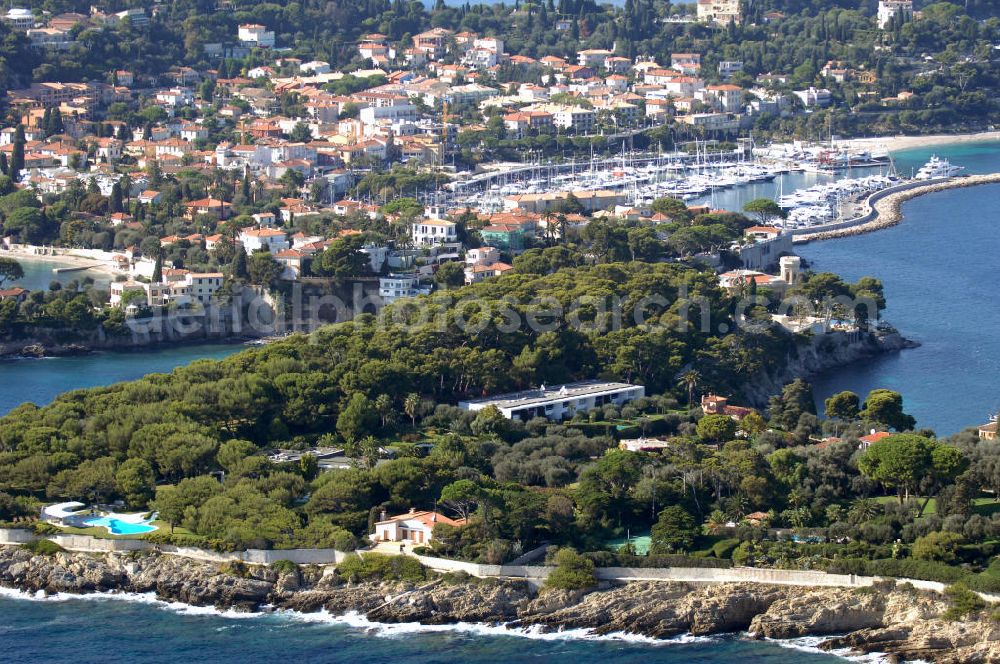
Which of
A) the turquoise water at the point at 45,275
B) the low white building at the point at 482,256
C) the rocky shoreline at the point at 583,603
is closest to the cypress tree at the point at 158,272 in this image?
the turquoise water at the point at 45,275


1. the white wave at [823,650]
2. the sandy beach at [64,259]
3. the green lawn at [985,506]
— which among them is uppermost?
the sandy beach at [64,259]

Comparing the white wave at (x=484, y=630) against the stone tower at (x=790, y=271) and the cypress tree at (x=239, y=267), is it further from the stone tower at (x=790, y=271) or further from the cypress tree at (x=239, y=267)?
the stone tower at (x=790, y=271)

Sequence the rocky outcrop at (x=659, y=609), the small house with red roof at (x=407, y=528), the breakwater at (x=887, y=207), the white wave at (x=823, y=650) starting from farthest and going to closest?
1. the breakwater at (x=887, y=207)
2. the small house with red roof at (x=407, y=528)
3. the rocky outcrop at (x=659, y=609)
4. the white wave at (x=823, y=650)

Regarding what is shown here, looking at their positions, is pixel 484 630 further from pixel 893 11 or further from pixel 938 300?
pixel 893 11

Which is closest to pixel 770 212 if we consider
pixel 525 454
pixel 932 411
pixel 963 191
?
pixel 963 191

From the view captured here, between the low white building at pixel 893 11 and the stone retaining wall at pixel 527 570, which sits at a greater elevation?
the low white building at pixel 893 11

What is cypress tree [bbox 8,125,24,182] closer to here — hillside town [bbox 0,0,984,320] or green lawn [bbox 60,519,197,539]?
hillside town [bbox 0,0,984,320]

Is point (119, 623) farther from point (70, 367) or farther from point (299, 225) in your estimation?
point (299, 225)

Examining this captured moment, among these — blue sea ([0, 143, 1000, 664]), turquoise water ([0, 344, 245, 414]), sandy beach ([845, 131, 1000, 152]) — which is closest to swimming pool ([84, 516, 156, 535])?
blue sea ([0, 143, 1000, 664])
